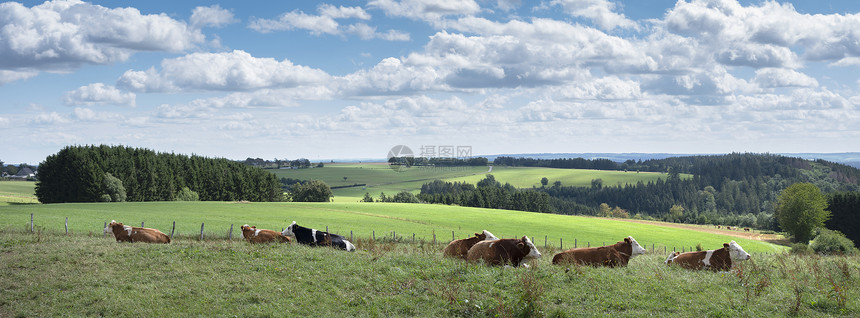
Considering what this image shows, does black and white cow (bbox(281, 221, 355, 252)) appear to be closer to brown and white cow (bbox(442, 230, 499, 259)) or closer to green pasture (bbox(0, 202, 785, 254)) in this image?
brown and white cow (bbox(442, 230, 499, 259))

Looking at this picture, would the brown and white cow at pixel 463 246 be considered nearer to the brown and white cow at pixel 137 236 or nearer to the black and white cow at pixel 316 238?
the black and white cow at pixel 316 238

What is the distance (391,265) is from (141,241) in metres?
13.6

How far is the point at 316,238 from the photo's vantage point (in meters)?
22.9

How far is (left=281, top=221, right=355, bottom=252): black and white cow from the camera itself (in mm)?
22359

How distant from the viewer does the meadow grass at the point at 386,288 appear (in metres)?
13.1

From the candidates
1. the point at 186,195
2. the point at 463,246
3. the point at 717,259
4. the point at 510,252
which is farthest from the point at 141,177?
the point at 717,259

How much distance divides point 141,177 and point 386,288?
10084 cm

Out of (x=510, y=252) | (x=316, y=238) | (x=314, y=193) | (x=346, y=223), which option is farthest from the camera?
(x=314, y=193)

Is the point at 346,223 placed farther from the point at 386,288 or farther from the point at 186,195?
the point at 186,195

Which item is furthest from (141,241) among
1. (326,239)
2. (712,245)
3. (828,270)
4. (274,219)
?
(712,245)

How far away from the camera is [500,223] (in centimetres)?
7719

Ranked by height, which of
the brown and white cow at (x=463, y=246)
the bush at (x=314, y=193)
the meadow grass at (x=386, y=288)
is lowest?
the bush at (x=314, y=193)

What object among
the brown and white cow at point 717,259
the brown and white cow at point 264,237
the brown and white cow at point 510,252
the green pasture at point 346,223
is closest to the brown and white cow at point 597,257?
the brown and white cow at point 510,252

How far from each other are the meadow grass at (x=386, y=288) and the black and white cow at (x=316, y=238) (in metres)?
3.80
